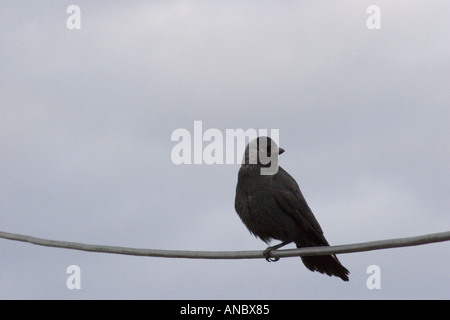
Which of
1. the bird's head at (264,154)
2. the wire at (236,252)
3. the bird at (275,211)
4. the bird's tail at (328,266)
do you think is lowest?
the bird's tail at (328,266)

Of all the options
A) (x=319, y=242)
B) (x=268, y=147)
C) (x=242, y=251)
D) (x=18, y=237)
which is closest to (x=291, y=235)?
(x=319, y=242)

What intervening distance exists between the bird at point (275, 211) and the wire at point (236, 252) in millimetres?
1841

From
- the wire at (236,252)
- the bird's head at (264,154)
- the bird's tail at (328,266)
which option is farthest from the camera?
the bird's head at (264,154)

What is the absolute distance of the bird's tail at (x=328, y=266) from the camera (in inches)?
368

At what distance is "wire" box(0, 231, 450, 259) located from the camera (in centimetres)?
565

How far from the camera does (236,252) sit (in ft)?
22.1

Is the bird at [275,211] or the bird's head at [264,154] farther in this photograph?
the bird's head at [264,154]

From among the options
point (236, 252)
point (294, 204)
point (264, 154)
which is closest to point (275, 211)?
point (294, 204)

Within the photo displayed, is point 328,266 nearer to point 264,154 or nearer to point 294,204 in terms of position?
point 294,204

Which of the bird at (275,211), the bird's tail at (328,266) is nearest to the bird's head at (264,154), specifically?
the bird at (275,211)

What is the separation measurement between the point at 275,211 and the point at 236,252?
2.72 meters

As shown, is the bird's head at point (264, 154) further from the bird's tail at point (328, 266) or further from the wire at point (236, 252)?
the wire at point (236, 252)

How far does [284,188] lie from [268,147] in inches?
20.2

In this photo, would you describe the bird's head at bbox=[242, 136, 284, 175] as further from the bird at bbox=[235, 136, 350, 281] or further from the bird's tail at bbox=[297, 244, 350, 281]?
the bird's tail at bbox=[297, 244, 350, 281]
